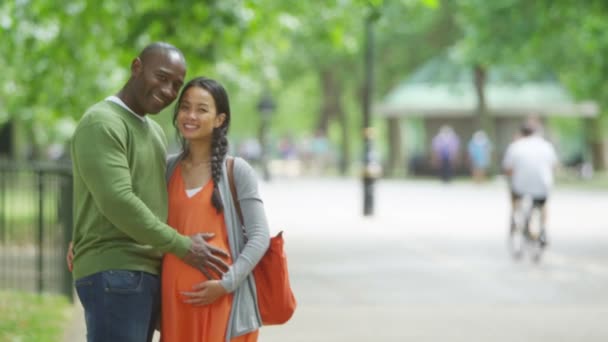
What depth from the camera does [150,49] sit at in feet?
13.3

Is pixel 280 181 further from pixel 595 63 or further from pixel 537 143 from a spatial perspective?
pixel 537 143

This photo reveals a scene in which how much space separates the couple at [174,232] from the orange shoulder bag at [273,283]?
0.19 feet

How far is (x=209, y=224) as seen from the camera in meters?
4.08

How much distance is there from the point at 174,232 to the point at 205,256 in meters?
0.14

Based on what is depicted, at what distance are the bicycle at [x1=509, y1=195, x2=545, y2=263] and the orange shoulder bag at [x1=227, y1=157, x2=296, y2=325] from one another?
9.62 meters

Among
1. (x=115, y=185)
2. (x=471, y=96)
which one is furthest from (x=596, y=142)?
(x=115, y=185)

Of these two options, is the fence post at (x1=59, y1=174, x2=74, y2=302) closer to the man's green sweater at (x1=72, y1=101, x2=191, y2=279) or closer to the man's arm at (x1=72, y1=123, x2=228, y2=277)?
the man's green sweater at (x1=72, y1=101, x2=191, y2=279)

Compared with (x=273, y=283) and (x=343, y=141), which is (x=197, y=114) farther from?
(x=343, y=141)

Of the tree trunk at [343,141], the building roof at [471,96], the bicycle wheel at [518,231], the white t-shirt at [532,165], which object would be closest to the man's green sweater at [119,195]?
the white t-shirt at [532,165]

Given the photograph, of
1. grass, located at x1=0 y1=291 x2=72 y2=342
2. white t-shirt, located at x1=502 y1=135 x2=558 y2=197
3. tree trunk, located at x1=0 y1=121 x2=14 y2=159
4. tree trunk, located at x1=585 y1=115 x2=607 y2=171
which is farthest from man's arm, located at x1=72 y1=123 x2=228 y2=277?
tree trunk, located at x1=585 y1=115 x2=607 y2=171

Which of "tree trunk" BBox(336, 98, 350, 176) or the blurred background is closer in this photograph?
the blurred background

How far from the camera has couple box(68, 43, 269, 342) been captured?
403 centimetres

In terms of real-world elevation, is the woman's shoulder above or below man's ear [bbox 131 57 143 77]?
below

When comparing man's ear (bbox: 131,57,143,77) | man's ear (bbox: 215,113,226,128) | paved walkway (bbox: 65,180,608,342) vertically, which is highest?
man's ear (bbox: 131,57,143,77)
